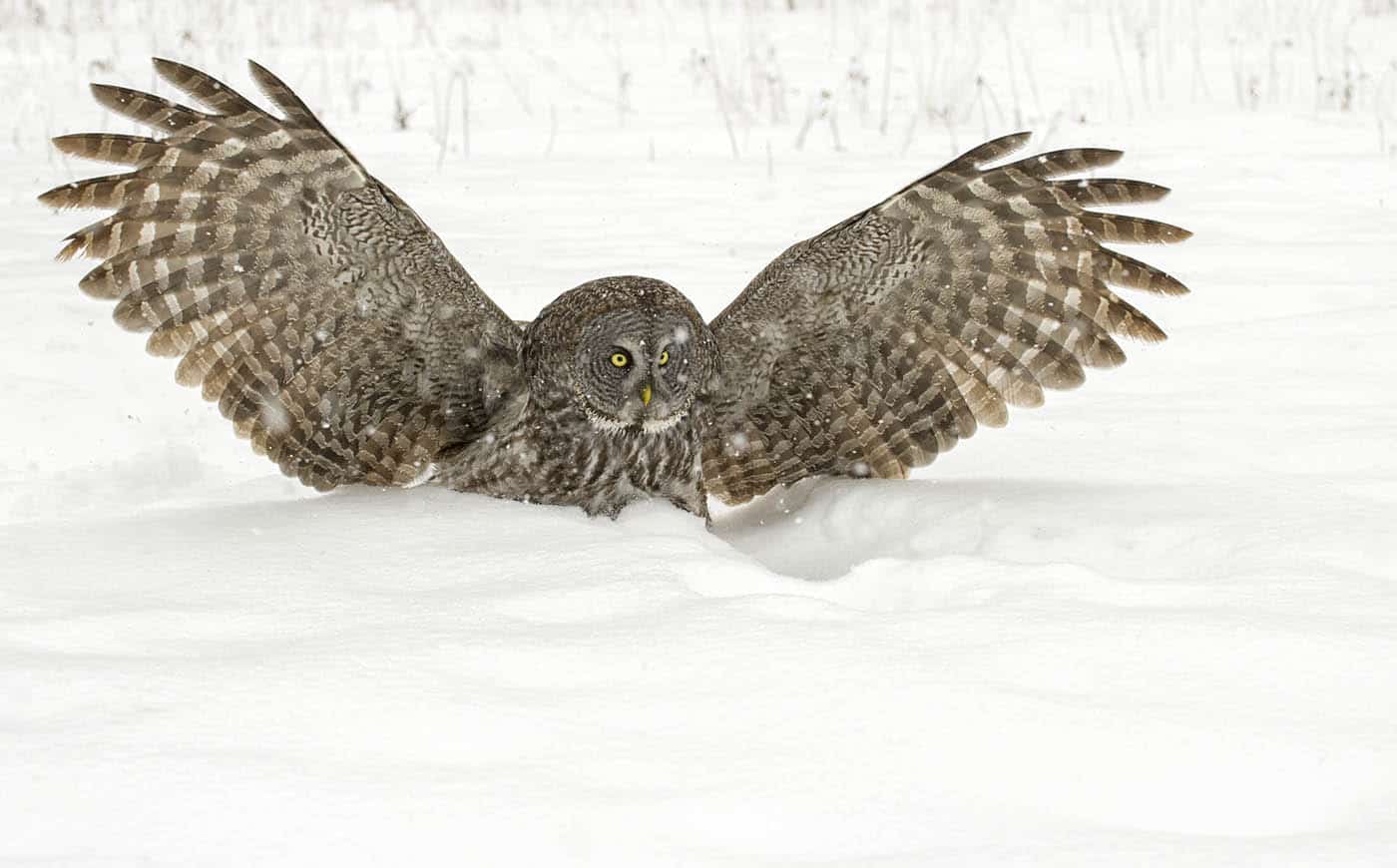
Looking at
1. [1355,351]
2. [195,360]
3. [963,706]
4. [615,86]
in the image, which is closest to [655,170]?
[615,86]

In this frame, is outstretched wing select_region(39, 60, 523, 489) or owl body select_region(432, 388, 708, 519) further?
owl body select_region(432, 388, 708, 519)

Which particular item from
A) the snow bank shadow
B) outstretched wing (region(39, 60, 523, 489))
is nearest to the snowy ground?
the snow bank shadow

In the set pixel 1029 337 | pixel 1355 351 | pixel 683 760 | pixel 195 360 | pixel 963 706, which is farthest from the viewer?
pixel 1355 351

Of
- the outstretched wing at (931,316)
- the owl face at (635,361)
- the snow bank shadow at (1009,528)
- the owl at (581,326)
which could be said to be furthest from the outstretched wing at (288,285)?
the snow bank shadow at (1009,528)

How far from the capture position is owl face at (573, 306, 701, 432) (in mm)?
4469

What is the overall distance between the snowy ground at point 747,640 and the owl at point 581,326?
233 millimetres

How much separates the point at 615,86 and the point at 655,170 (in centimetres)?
267

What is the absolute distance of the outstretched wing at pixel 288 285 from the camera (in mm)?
3980

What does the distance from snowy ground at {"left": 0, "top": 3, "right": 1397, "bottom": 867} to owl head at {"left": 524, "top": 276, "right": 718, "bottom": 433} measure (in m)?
0.33

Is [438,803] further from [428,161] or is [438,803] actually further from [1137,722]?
[428,161]

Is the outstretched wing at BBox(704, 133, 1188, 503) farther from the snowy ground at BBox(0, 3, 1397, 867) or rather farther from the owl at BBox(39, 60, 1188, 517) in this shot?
the snowy ground at BBox(0, 3, 1397, 867)

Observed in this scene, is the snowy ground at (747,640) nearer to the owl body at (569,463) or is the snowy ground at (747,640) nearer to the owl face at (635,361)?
the owl body at (569,463)

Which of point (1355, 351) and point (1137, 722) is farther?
point (1355, 351)

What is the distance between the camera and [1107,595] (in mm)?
3389
